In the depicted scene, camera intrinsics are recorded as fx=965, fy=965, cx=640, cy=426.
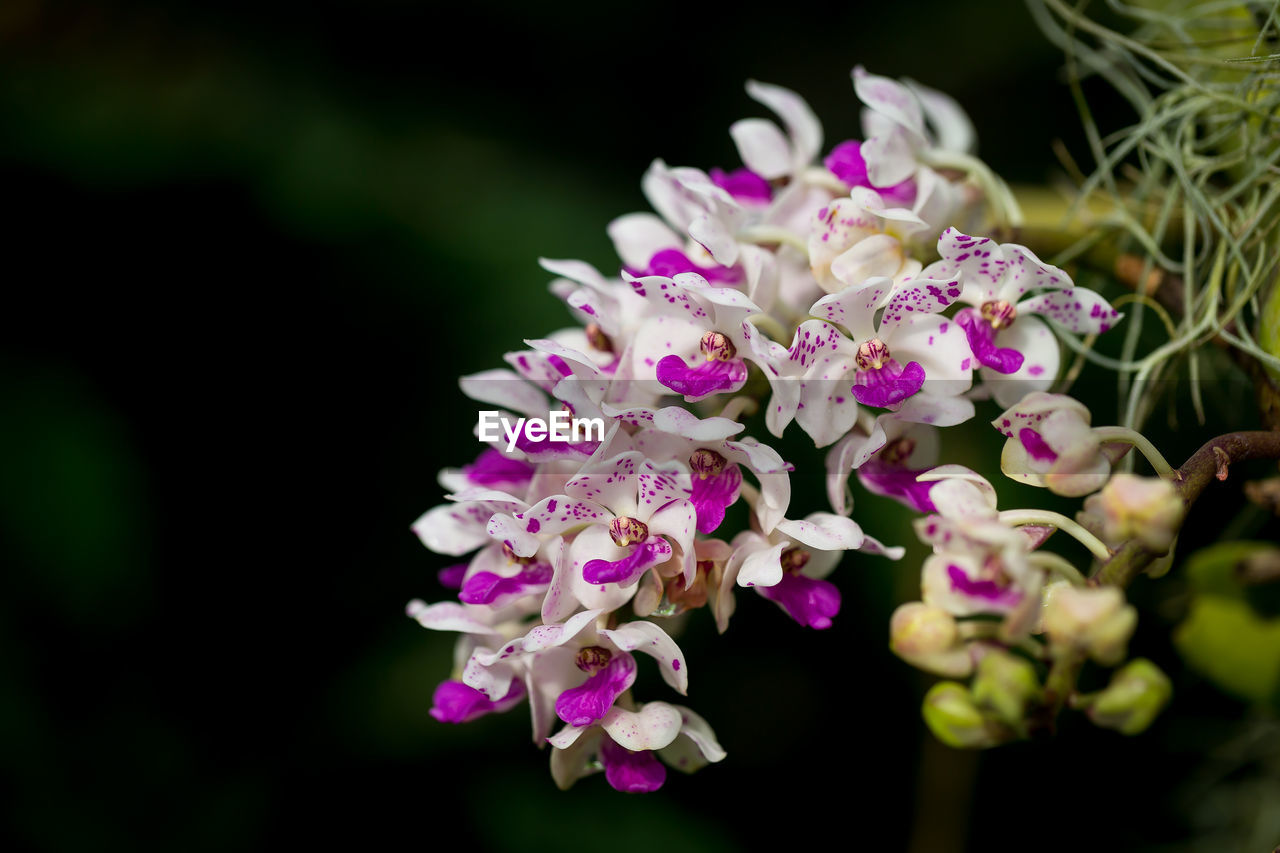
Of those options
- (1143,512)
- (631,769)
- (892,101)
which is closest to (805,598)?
(631,769)

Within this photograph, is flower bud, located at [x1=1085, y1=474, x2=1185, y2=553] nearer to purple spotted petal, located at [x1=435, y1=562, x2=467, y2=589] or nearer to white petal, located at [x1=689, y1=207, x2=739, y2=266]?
white petal, located at [x1=689, y1=207, x2=739, y2=266]

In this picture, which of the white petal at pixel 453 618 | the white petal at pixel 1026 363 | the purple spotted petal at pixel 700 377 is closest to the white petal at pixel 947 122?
the white petal at pixel 1026 363

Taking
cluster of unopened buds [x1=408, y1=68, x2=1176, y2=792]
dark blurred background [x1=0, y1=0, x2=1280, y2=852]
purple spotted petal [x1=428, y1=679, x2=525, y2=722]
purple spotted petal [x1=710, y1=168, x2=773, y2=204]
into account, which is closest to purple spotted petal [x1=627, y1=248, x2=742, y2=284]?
cluster of unopened buds [x1=408, y1=68, x2=1176, y2=792]

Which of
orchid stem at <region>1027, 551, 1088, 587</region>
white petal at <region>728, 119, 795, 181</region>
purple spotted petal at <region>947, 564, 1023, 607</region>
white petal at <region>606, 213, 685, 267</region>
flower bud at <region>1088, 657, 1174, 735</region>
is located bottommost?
flower bud at <region>1088, 657, 1174, 735</region>

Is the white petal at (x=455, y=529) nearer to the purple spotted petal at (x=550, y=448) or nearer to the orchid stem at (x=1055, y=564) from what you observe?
the purple spotted petal at (x=550, y=448)

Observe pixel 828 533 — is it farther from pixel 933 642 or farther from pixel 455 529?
pixel 455 529

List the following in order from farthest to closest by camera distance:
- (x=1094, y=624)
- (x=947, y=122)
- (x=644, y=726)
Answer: (x=947, y=122), (x=644, y=726), (x=1094, y=624)
